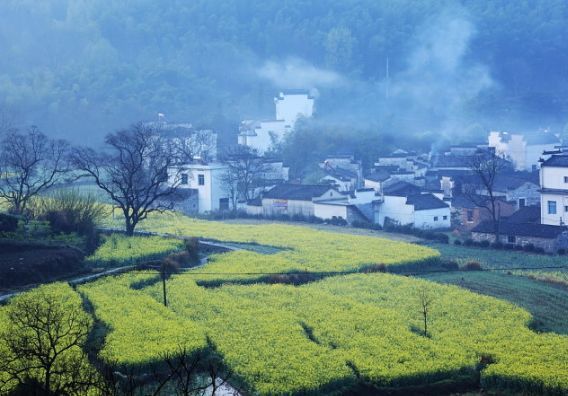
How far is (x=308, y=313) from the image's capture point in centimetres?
1343

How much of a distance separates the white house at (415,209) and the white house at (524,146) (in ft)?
28.6

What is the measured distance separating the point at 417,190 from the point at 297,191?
390 centimetres

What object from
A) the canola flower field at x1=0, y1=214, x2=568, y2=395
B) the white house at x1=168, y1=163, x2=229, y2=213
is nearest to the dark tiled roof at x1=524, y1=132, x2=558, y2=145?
the white house at x1=168, y1=163, x2=229, y2=213

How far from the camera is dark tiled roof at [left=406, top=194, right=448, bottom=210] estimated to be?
2495cm

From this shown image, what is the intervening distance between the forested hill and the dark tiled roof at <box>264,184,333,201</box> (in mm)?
14223

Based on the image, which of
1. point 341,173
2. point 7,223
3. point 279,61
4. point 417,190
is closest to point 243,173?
point 341,173

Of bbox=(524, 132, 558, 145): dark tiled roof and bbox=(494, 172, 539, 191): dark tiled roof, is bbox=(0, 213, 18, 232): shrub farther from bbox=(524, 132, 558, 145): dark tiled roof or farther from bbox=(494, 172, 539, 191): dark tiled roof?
bbox=(524, 132, 558, 145): dark tiled roof

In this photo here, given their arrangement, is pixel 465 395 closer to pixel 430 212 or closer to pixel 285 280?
pixel 285 280

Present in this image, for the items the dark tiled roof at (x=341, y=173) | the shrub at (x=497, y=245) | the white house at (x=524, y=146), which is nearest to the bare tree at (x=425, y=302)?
the shrub at (x=497, y=245)

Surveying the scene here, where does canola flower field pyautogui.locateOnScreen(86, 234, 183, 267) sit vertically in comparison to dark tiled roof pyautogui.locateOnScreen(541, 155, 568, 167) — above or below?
below

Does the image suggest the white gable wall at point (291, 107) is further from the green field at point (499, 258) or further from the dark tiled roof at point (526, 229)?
the green field at point (499, 258)

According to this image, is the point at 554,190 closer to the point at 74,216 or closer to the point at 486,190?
the point at 486,190

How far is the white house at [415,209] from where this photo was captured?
982 inches

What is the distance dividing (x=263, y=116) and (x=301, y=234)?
23.5 meters
